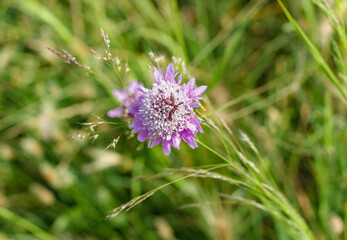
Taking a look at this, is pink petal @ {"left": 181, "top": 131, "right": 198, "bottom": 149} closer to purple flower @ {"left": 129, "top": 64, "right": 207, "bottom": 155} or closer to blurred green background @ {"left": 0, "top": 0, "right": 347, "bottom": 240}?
A: purple flower @ {"left": 129, "top": 64, "right": 207, "bottom": 155}

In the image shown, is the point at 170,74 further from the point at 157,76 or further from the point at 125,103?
the point at 125,103

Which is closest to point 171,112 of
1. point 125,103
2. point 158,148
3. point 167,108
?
point 167,108

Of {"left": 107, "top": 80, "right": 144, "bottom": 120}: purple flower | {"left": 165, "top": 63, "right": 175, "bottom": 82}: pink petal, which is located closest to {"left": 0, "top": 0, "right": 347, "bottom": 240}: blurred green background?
{"left": 107, "top": 80, "right": 144, "bottom": 120}: purple flower

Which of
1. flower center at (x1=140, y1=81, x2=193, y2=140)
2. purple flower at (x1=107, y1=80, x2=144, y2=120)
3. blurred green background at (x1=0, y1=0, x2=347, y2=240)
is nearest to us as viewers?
flower center at (x1=140, y1=81, x2=193, y2=140)

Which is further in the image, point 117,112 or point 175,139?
point 117,112

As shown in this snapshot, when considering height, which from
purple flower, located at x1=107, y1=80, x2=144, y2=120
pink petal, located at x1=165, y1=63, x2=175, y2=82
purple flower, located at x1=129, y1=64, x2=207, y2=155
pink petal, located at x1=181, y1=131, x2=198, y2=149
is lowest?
pink petal, located at x1=181, y1=131, x2=198, y2=149

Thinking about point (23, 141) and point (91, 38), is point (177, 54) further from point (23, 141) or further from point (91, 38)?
point (23, 141)
